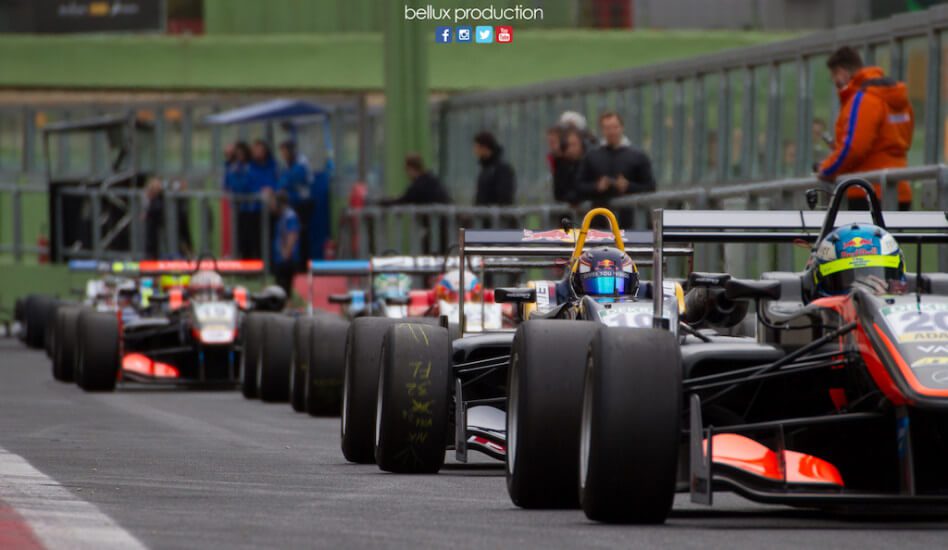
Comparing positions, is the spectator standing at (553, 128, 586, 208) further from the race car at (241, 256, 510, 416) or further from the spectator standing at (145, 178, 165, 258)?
the spectator standing at (145, 178, 165, 258)

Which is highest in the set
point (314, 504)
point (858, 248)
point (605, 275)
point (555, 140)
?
point (555, 140)

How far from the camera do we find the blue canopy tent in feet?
108

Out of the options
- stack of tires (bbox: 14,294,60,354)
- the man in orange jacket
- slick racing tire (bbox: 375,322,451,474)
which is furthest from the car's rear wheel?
stack of tires (bbox: 14,294,60,354)

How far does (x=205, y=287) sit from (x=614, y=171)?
492cm

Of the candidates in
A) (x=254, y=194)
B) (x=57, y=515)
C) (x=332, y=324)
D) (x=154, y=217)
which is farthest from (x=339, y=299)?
(x=254, y=194)

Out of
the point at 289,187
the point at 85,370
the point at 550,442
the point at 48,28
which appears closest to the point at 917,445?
the point at 550,442

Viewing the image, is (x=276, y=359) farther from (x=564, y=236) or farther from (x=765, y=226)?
(x=765, y=226)

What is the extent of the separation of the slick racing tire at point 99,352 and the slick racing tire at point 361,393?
30.4ft

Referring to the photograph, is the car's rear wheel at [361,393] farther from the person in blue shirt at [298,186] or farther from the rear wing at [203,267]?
the person in blue shirt at [298,186]

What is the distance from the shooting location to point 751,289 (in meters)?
8.67

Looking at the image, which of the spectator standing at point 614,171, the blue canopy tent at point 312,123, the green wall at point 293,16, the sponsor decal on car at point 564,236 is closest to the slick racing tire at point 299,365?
the spectator standing at point 614,171

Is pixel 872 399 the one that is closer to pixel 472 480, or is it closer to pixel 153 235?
pixel 472 480

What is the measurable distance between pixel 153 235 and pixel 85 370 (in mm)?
11031

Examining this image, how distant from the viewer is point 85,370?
67.8 feet
